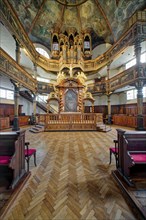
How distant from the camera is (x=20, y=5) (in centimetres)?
1043

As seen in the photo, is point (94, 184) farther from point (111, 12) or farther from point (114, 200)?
point (111, 12)

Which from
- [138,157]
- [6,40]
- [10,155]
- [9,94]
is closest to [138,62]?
[138,157]

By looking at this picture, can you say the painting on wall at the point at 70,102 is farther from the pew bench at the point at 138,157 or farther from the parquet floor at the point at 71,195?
the pew bench at the point at 138,157

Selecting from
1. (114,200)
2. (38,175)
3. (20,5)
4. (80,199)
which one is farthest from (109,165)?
(20,5)

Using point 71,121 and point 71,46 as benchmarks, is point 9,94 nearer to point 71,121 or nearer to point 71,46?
point 71,121

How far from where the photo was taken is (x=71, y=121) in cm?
984

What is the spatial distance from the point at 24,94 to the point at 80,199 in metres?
14.3

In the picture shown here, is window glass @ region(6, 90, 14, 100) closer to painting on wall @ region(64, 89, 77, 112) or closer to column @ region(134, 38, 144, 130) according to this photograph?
painting on wall @ region(64, 89, 77, 112)

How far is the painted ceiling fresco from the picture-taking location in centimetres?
1091

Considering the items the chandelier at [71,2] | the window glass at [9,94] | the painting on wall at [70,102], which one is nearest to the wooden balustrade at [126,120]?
the painting on wall at [70,102]

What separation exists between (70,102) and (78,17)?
427 inches

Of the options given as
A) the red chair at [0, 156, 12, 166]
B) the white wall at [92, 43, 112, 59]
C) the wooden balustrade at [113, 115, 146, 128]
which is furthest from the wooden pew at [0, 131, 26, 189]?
the white wall at [92, 43, 112, 59]

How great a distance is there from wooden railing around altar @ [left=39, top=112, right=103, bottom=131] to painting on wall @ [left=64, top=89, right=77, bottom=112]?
2.28 meters

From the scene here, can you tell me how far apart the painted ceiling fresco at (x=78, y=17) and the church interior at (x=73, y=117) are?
8cm
